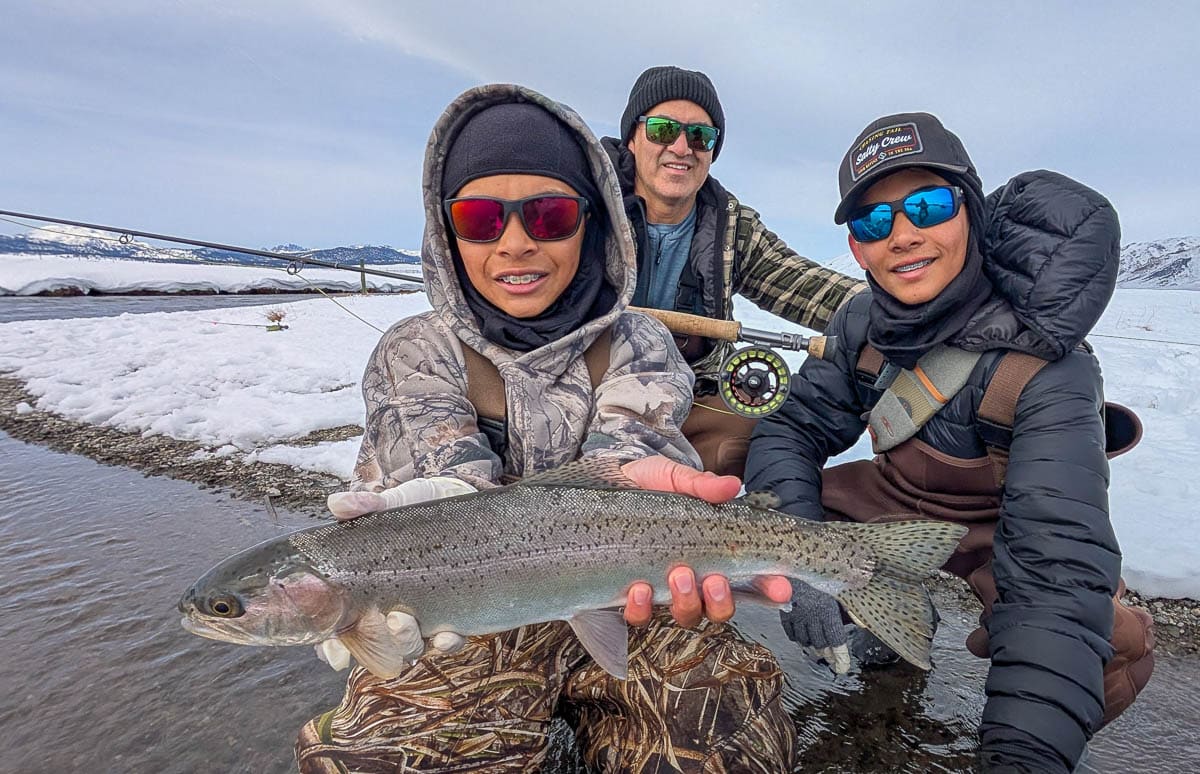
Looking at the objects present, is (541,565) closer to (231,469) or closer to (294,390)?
(231,469)

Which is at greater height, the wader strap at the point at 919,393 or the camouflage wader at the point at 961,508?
the wader strap at the point at 919,393

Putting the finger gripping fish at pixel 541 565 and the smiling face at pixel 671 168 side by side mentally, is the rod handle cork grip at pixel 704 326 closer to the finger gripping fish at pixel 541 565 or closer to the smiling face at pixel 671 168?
the smiling face at pixel 671 168

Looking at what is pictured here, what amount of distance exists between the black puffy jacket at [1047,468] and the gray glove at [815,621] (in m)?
0.56

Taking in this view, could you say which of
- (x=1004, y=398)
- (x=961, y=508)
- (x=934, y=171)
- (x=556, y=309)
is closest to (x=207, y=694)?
(x=556, y=309)

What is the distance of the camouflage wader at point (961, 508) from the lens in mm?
2939

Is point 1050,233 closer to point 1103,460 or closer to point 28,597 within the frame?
point 1103,460

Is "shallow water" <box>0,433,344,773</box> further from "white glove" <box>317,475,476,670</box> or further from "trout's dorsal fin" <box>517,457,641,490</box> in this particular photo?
"trout's dorsal fin" <box>517,457,641,490</box>

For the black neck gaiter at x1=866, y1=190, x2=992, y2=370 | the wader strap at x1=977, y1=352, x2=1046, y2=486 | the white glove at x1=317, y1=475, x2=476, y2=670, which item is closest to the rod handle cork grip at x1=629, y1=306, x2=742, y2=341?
the black neck gaiter at x1=866, y1=190, x2=992, y2=370

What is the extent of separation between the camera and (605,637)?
2494 mm

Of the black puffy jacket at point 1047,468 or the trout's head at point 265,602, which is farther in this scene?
the black puffy jacket at point 1047,468

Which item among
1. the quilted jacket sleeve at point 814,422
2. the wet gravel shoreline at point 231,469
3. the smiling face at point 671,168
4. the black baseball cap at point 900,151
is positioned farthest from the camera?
the smiling face at point 671,168

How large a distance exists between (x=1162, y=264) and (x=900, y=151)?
142317mm

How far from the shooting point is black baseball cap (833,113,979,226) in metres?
3.21

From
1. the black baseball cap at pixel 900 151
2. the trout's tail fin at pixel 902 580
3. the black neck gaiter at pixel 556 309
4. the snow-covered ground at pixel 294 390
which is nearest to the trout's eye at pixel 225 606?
the black neck gaiter at pixel 556 309
